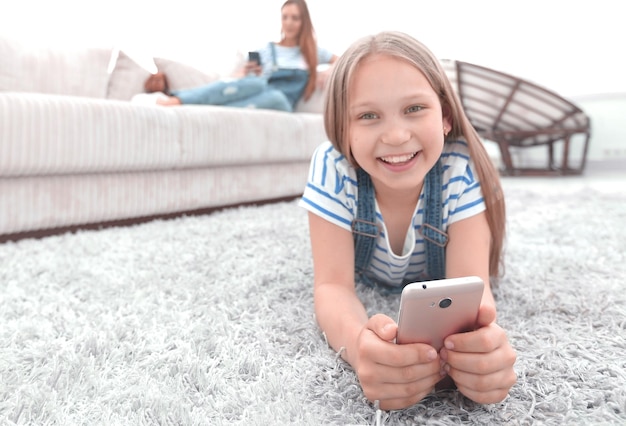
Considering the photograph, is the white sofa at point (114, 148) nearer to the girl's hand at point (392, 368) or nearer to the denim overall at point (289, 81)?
the denim overall at point (289, 81)

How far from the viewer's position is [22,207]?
1.18 metres

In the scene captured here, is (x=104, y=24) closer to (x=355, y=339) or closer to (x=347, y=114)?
(x=347, y=114)

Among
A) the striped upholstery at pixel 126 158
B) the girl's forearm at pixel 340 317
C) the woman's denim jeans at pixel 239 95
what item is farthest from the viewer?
the woman's denim jeans at pixel 239 95

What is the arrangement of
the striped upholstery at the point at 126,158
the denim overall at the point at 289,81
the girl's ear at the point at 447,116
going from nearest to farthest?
the girl's ear at the point at 447,116
the striped upholstery at the point at 126,158
the denim overall at the point at 289,81

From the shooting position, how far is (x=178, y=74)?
2.11m

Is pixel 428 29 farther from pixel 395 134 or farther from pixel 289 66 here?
pixel 395 134

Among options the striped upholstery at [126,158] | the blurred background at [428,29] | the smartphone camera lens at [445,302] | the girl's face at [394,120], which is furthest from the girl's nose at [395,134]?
the blurred background at [428,29]

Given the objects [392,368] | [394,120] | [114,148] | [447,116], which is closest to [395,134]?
[394,120]

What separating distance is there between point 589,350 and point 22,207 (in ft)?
4.04

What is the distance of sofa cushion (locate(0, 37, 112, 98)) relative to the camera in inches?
56.5

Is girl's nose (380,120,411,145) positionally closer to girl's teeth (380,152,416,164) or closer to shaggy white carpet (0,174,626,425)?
girl's teeth (380,152,416,164)

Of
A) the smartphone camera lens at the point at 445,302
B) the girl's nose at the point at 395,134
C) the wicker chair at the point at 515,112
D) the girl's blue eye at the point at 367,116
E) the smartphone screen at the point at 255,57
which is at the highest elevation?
the smartphone screen at the point at 255,57

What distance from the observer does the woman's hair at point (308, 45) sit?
2145mm

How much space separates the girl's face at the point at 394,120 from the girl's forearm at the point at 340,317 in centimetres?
15
